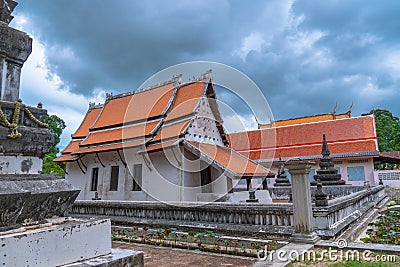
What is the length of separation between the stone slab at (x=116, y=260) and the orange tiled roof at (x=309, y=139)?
22481mm

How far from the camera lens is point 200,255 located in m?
5.42

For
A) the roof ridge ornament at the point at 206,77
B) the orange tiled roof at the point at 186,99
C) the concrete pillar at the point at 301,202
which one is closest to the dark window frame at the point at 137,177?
the orange tiled roof at the point at 186,99

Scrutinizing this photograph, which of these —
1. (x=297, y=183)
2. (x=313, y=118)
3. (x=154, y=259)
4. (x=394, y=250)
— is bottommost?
(x=154, y=259)

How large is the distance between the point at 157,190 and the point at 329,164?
29.1 feet

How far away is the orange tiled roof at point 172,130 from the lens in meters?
13.3

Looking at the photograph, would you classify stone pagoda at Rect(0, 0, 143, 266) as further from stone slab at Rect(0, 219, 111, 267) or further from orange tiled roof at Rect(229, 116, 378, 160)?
orange tiled roof at Rect(229, 116, 378, 160)

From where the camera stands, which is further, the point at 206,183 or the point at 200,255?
the point at 206,183

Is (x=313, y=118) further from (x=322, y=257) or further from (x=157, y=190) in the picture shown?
(x=322, y=257)

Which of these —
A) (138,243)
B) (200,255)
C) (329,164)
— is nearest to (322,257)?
(200,255)

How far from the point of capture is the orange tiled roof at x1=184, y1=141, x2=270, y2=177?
1252 centimetres

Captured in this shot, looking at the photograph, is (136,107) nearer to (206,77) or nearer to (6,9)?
(206,77)

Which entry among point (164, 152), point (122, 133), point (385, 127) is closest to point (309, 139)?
point (164, 152)

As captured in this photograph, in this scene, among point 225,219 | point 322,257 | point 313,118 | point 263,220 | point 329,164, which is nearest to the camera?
point 322,257

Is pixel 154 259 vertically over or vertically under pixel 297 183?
under
